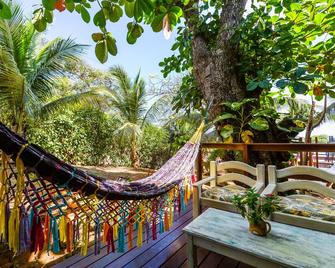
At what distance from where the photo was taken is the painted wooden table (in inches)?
35.7

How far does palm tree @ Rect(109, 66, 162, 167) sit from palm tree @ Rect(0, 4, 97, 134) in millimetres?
2223

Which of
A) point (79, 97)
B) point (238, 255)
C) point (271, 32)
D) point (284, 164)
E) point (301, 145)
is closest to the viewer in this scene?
point (238, 255)

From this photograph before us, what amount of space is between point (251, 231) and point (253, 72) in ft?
6.81

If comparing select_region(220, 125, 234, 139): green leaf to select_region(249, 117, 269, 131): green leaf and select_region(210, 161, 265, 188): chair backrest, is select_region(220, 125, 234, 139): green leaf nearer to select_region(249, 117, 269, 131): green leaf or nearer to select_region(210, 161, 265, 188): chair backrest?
select_region(249, 117, 269, 131): green leaf

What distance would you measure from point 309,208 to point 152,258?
1.10 metres

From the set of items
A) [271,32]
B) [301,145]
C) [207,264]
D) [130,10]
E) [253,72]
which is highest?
[271,32]

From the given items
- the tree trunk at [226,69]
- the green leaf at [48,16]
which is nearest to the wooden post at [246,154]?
the tree trunk at [226,69]

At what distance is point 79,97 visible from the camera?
13.7ft

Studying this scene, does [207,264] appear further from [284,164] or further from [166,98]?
[166,98]

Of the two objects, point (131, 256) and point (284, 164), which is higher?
point (284, 164)

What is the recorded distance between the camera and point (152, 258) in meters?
1.43

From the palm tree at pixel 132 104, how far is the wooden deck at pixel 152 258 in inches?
170

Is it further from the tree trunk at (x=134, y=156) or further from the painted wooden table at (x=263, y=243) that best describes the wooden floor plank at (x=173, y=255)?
the tree trunk at (x=134, y=156)

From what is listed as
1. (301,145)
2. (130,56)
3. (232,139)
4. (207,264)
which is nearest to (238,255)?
(207,264)
